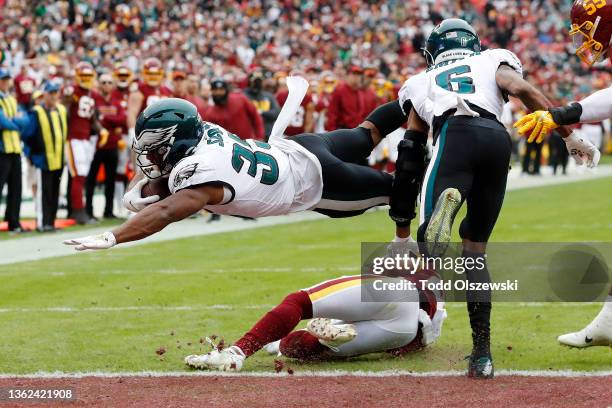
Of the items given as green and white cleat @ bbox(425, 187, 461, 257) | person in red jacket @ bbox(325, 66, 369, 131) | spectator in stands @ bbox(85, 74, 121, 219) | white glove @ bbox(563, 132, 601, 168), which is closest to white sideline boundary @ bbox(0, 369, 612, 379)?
green and white cleat @ bbox(425, 187, 461, 257)

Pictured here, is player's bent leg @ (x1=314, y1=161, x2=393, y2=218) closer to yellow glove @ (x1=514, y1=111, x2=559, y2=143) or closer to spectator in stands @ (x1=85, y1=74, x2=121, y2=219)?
yellow glove @ (x1=514, y1=111, x2=559, y2=143)

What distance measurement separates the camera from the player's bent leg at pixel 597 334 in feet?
18.2

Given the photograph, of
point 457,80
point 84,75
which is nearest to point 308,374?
point 457,80

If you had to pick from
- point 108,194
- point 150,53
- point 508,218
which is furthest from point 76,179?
point 150,53

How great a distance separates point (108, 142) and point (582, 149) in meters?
9.22

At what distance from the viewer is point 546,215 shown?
13.4 metres

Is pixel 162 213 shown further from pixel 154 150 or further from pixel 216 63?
pixel 216 63

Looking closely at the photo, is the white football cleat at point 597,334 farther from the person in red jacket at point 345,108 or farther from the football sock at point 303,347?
the person in red jacket at point 345,108

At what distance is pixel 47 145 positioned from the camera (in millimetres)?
12562

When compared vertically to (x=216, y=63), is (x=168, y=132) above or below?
above

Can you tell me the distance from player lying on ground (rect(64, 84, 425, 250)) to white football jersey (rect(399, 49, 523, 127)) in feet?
1.28

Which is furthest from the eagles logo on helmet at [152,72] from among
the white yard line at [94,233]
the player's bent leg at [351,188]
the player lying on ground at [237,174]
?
the player's bent leg at [351,188]

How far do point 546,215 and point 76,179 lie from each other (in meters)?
5.98

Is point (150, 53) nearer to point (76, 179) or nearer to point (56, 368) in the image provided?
point (76, 179)
